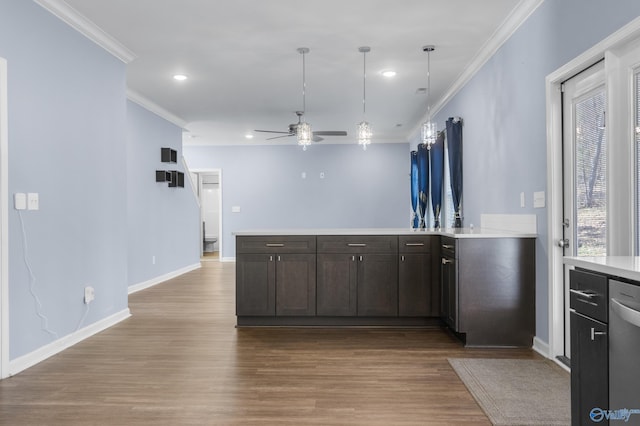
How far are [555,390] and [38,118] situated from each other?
13.4 ft

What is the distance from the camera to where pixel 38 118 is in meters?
3.47

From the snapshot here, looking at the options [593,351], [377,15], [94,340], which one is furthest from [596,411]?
[94,340]

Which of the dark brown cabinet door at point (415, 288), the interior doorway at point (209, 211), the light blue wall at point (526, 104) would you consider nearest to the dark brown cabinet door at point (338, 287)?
the dark brown cabinet door at point (415, 288)

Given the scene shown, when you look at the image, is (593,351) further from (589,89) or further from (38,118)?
(38,118)

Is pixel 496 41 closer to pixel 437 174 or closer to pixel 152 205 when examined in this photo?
pixel 437 174

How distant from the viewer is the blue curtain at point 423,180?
824 centimetres

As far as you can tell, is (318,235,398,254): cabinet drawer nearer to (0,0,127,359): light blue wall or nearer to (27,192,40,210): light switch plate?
(0,0,127,359): light blue wall

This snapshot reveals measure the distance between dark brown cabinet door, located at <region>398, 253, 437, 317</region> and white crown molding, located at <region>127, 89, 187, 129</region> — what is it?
15.2ft

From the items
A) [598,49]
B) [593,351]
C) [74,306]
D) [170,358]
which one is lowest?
[170,358]

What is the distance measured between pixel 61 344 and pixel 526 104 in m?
4.34

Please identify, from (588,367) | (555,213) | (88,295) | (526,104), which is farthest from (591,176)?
(88,295)

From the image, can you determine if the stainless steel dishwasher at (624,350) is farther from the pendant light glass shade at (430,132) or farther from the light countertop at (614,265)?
the pendant light glass shade at (430,132)

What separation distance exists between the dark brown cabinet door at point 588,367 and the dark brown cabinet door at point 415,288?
2.40m

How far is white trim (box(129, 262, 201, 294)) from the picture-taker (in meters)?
6.51
